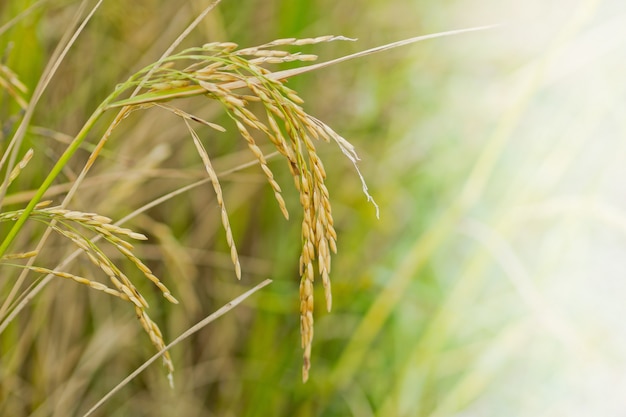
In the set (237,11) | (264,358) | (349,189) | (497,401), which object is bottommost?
(497,401)

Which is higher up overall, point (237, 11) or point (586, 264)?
point (237, 11)

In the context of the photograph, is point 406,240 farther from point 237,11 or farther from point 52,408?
point 52,408

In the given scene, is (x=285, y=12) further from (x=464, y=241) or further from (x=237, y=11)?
(x=464, y=241)

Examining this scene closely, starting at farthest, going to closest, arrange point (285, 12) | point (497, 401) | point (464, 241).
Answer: point (464, 241) < point (497, 401) < point (285, 12)

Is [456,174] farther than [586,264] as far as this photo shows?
Yes

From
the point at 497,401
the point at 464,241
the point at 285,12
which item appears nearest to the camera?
the point at 285,12

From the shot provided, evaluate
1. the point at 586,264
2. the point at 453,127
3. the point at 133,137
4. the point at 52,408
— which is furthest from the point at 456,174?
the point at 52,408
